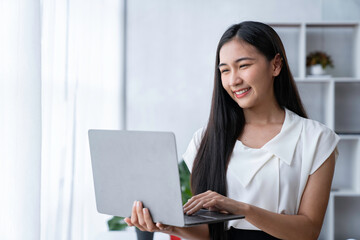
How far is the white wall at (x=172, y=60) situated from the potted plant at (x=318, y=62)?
56 cm

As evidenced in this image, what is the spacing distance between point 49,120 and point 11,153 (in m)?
0.42

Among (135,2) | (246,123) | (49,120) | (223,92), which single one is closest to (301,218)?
(246,123)

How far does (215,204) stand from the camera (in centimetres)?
129

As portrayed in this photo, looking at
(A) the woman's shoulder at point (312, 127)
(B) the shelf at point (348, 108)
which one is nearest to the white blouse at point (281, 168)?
(A) the woman's shoulder at point (312, 127)

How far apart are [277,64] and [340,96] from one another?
2.60 meters

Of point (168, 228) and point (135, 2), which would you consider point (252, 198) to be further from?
point (135, 2)

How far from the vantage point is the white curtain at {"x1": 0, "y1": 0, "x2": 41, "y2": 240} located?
1.59 metres

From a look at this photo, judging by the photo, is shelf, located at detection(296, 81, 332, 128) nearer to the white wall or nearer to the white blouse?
the white wall

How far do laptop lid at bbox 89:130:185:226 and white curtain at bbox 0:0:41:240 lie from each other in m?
0.47

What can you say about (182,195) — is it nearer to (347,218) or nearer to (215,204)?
(347,218)

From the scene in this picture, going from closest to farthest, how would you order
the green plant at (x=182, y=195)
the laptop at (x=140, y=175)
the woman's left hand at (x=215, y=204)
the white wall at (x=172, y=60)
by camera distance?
the laptop at (x=140, y=175) → the woman's left hand at (x=215, y=204) → the green plant at (x=182, y=195) → the white wall at (x=172, y=60)

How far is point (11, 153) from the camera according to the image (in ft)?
5.30

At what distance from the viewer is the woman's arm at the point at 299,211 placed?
1.30 metres

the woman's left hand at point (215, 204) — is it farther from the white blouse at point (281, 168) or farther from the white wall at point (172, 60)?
the white wall at point (172, 60)
